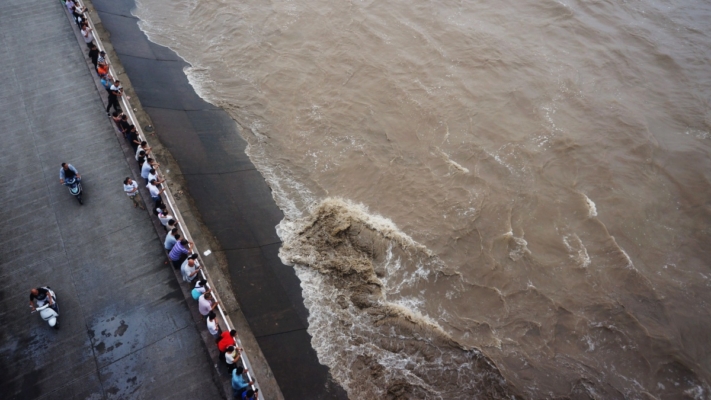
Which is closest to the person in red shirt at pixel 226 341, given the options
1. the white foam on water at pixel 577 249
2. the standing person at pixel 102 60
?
the white foam on water at pixel 577 249

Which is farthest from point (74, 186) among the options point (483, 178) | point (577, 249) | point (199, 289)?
point (577, 249)

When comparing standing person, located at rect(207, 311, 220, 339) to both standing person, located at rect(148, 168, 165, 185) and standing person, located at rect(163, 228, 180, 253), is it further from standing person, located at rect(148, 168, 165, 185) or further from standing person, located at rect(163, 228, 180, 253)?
standing person, located at rect(148, 168, 165, 185)

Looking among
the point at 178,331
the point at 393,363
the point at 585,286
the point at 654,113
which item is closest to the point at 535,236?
the point at 585,286

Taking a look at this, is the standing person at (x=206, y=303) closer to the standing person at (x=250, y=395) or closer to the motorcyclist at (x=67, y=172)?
the standing person at (x=250, y=395)

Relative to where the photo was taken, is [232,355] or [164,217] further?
[164,217]

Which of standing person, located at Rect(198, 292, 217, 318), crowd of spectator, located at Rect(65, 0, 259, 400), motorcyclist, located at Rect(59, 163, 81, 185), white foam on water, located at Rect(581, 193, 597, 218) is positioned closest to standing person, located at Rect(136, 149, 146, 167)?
crowd of spectator, located at Rect(65, 0, 259, 400)

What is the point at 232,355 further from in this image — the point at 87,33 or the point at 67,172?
the point at 87,33
